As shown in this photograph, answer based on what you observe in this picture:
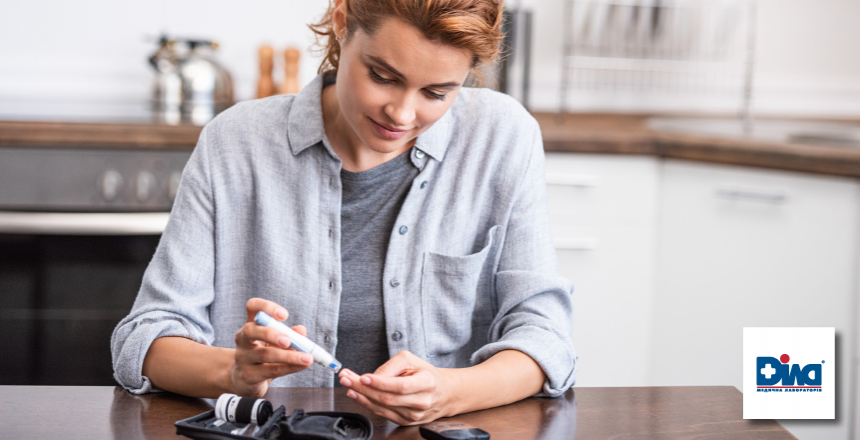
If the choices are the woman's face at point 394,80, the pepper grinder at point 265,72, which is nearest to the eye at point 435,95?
the woman's face at point 394,80

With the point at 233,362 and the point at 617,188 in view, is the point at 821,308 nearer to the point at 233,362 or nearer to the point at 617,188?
the point at 617,188

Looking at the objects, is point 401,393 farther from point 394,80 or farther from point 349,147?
point 349,147

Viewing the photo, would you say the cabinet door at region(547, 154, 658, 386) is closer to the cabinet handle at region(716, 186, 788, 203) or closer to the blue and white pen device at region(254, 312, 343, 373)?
the cabinet handle at region(716, 186, 788, 203)

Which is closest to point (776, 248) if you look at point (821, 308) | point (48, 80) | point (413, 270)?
point (821, 308)

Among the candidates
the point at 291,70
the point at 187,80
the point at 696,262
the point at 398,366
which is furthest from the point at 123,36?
the point at 398,366

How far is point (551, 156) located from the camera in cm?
195

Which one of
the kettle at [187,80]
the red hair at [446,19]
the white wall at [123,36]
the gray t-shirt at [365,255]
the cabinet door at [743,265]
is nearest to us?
the red hair at [446,19]

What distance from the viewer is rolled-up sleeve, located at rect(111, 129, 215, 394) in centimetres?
95

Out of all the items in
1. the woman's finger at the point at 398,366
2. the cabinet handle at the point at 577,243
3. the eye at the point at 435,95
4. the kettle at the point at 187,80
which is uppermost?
the kettle at the point at 187,80

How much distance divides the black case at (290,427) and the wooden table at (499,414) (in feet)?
0.08

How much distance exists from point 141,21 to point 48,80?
35 centimetres

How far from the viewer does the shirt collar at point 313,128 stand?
1.14 metres

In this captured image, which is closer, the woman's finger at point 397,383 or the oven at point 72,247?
the woman's finger at point 397,383

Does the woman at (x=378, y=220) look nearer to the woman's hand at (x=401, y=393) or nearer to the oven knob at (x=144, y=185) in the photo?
the woman's hand at (x=401, y=393)
